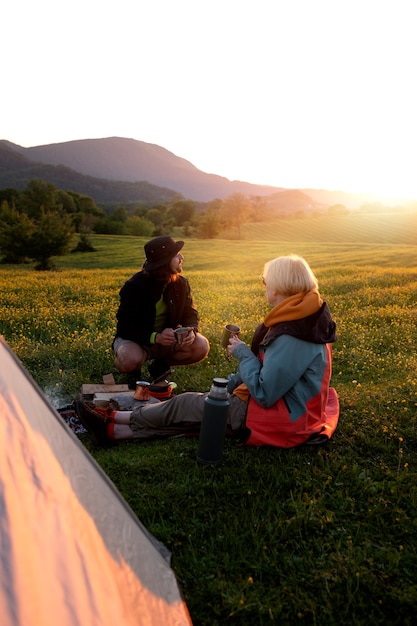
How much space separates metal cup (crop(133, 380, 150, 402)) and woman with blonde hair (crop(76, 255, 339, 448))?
0.57 metres

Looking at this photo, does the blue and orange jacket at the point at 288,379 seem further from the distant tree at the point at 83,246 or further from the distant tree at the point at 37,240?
the distant tree at the point at 83,246

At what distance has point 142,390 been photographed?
586 centimetres

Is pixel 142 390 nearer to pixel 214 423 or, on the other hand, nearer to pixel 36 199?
pixel 214 423

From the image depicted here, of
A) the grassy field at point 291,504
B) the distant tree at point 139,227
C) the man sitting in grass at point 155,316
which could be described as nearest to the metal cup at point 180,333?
the man sitting in grass at point 155,316

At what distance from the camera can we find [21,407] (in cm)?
243

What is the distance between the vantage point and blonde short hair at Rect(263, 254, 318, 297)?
4523 millimetres

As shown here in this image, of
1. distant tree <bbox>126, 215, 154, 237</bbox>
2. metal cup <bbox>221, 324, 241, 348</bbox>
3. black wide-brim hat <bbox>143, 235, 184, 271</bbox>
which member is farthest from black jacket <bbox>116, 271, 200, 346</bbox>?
distant tree <bbox>126, 215, 154, 237</bbox>

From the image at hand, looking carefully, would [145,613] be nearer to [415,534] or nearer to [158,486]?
[158,486]

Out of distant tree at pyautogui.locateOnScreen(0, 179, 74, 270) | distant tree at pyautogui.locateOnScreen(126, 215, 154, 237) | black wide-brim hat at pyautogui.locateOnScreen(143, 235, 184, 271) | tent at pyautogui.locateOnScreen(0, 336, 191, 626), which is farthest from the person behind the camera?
distant tree at pyautogui.locateOnScreen(126, 215, 154, 237)

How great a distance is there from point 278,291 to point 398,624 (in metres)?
2.67

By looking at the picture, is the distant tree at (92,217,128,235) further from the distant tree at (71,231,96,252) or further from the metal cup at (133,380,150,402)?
the metal cup at (133,380,150,402)

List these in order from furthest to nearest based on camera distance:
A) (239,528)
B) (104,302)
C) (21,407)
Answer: (104,302) → (239,528) → (21,407)

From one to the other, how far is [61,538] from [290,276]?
303 centimetres

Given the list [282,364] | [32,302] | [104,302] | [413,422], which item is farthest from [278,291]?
[32,302]
